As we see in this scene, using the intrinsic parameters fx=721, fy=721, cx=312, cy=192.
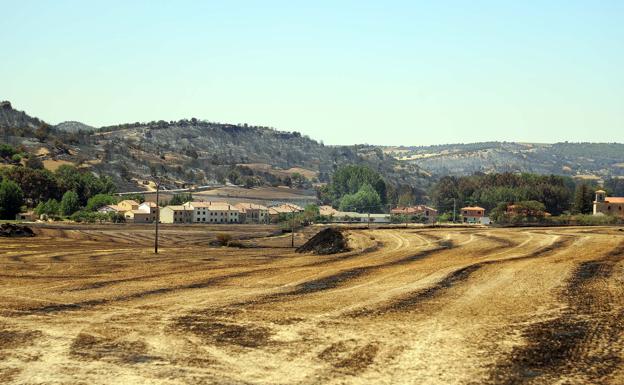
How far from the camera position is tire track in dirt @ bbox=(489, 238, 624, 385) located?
16.3 m

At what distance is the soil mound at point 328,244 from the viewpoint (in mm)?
51906

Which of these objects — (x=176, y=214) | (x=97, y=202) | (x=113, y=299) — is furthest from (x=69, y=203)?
(x=113, y=299)

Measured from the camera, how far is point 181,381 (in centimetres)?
1565

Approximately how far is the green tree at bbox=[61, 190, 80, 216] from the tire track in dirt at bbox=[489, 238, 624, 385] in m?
152

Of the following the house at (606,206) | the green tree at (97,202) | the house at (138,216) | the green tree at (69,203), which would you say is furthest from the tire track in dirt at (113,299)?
the green tree at (97,202)

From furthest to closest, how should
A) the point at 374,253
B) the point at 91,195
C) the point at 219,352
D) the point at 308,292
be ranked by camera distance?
the point at 91,195 < the point at 374,253 < the point at 308,292 < the point at 219,352

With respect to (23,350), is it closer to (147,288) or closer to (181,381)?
(181,381)

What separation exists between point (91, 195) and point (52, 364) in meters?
Answer: 185

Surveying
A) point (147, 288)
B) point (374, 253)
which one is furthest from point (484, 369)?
point (374, 253)

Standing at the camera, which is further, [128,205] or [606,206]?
[128,205]

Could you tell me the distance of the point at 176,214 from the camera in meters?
184

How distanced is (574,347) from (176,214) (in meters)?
170

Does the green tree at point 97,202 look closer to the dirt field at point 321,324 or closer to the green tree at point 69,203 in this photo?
the green tree at point 69,203

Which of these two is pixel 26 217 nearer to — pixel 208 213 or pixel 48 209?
pixel 48 209
